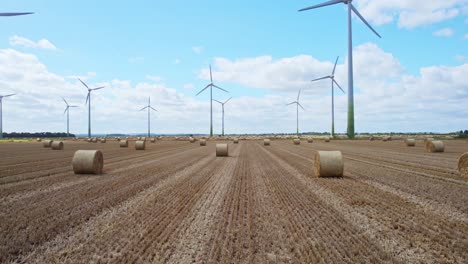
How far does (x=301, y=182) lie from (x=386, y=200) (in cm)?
437

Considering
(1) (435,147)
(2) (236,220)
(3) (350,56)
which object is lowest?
(2) (236,220)

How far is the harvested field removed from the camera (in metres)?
7.34

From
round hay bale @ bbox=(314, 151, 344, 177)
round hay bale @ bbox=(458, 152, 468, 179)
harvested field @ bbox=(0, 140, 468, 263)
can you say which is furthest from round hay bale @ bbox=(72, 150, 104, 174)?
round hay bale @ bbox=(458, 152, 468, 179)

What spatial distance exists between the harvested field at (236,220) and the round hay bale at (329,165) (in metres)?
0.89

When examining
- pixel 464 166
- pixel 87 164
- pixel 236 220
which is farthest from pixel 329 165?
pixel 87 164

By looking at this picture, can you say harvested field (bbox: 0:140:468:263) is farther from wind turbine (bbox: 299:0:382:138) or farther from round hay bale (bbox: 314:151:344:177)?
wind turbine (bbox: 299:0:382:138)

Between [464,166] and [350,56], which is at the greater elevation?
[350,56]

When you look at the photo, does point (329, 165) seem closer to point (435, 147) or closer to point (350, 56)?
point (435, 147)

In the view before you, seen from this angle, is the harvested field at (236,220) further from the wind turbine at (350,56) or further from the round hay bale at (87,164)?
the wind turbine at (350,56)

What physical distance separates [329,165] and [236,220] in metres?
9.02

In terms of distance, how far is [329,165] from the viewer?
58.0 ft

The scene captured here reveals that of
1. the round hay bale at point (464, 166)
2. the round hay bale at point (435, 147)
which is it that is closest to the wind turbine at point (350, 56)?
the round hay bale at point (435, 147)

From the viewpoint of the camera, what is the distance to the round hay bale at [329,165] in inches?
695

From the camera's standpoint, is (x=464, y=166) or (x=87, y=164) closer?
(x=464, y=166)
